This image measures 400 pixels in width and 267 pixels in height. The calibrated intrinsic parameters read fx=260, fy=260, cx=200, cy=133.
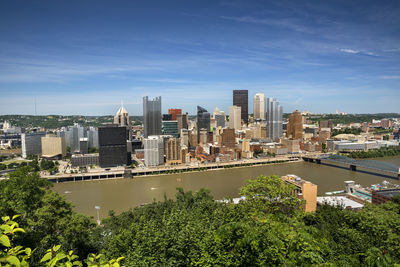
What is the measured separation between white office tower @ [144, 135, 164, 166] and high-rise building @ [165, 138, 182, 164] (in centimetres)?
55

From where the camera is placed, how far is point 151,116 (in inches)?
1433

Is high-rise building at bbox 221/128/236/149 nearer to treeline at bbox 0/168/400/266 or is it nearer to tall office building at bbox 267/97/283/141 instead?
tall office building at bbox 267/97/283/141

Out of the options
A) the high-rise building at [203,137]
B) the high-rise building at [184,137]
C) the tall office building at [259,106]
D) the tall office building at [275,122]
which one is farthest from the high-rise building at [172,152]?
the tall office building at [259,106]

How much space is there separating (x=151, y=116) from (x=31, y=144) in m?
14.6

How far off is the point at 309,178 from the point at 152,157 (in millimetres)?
12920

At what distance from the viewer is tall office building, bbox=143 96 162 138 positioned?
118ft

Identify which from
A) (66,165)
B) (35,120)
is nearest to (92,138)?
(66,165)

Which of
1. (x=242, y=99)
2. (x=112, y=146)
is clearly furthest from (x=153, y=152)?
(x=242, y=99)

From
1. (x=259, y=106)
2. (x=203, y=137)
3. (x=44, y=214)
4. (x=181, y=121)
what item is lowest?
(x=203, y=137)

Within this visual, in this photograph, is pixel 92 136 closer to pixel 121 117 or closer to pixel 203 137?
pixel 121 117

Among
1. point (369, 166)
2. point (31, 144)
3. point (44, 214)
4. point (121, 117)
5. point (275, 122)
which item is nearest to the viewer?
point (44, 214)

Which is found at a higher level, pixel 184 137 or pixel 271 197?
pixel 271 197

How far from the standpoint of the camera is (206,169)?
73.9 feet

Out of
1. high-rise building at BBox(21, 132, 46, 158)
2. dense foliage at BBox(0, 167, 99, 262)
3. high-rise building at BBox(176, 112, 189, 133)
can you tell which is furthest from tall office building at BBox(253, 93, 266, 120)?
dense foliage at BBox(0, 167, 99, 262)
